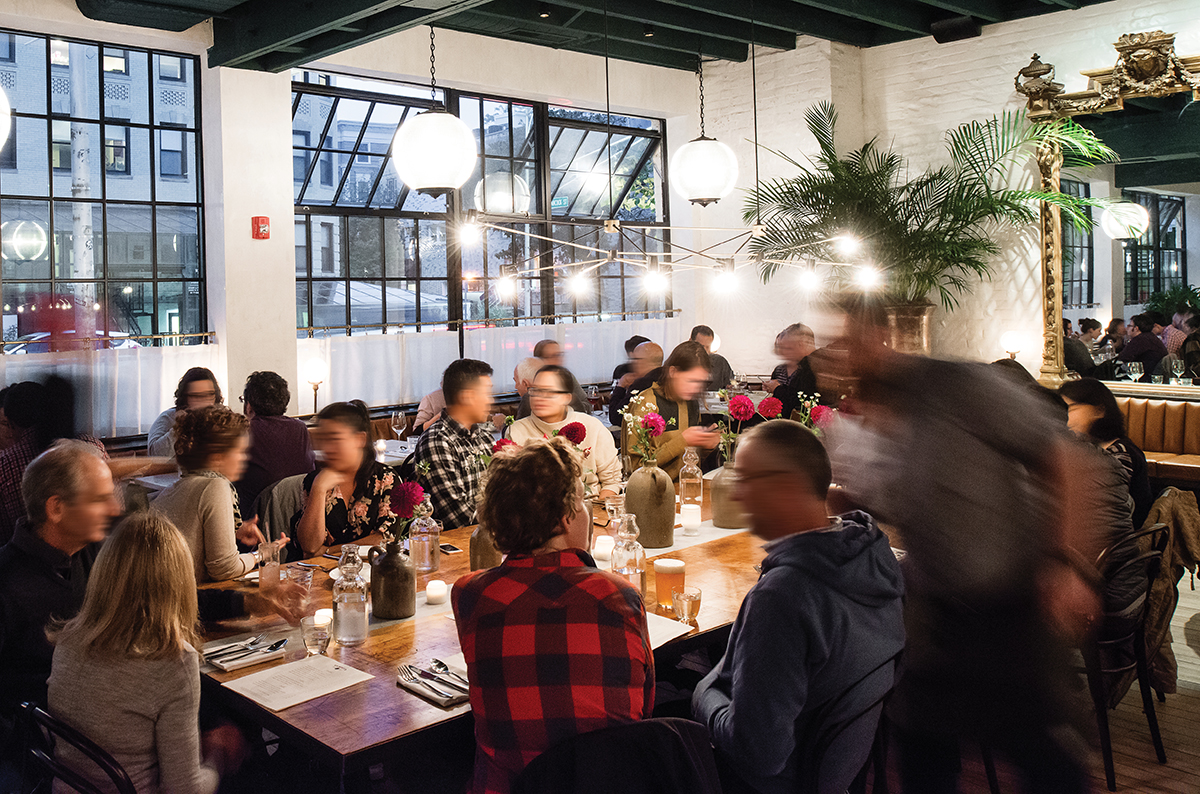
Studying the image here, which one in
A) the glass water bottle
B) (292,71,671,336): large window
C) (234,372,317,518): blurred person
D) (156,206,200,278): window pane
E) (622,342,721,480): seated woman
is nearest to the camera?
the glass water bottle

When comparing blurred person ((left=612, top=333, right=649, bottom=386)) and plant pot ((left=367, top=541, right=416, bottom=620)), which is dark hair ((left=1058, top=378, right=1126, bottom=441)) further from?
blurred person ((left=612, top=333, right=649, bottom=386))

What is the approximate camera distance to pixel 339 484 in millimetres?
3670

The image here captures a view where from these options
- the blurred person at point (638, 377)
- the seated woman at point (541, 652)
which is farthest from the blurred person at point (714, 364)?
the seated woman at point (541, 652)

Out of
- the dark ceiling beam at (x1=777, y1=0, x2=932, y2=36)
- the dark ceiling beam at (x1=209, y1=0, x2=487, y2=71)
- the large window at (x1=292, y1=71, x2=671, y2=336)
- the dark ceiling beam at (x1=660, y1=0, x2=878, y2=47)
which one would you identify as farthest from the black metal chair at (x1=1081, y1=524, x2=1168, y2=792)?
the dark ceiling beam at (x1=660, y1=0, x2=878, y2=47)

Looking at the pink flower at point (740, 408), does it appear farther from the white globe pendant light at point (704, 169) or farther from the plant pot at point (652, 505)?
the white globe pendant light at point (704, 169)

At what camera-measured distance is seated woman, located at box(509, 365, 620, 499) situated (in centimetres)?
448

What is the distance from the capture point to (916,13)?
26.2 ft

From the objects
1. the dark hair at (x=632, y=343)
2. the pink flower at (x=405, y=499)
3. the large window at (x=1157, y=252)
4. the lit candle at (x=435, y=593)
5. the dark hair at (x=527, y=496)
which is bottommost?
the lit candle at (x=435, y=593)

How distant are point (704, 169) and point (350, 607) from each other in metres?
3.23

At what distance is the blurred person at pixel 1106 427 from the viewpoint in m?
4.10

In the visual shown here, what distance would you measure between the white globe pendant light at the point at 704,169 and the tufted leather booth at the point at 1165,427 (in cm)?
326

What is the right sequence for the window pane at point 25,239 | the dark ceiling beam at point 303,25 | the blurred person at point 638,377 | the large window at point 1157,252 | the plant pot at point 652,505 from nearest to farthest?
the plant pot at point 652,505
the dark ceiling beam at point 303,25
the window pane at point 25,239
the blurred person at point 638,377
the large window at point 1157,252

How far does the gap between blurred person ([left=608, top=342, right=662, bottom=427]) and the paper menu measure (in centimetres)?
418

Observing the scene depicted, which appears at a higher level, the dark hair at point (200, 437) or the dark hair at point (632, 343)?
the dark hair at point (632, 343)
